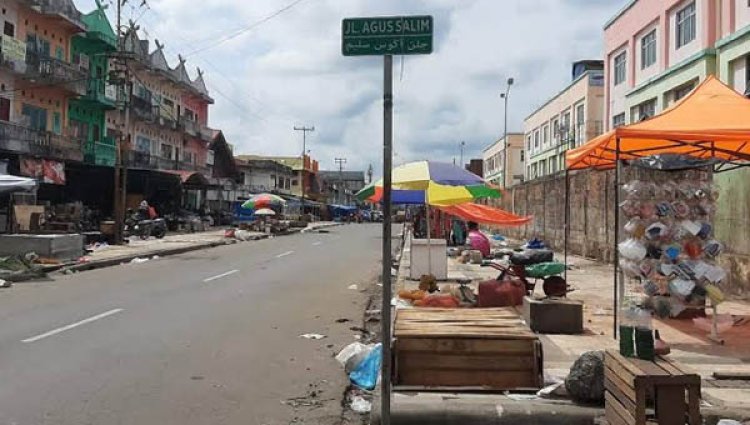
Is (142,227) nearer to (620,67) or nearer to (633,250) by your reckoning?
(620,67)

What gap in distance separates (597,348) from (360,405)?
10.7 feet

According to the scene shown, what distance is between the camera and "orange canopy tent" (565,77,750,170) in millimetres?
8406

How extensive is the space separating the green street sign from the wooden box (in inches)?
122

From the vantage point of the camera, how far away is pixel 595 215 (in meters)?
23.0

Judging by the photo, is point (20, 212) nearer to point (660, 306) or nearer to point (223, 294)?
Result: point (223, 294)

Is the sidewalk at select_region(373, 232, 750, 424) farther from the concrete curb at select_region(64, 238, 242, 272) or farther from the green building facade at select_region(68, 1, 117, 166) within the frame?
the green building facade at select_region(68, 1, 117, 166)

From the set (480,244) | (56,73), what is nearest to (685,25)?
(480,244)

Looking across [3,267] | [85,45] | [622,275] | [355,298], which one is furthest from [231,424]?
[85,45]

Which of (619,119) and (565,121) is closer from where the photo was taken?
(619,119)

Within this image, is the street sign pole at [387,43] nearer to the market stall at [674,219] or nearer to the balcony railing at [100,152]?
the market stall at [674,219]

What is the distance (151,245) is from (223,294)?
1694 centimetres

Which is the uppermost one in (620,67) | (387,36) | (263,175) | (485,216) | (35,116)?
(620,67)

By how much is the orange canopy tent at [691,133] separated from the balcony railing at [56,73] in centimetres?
2922

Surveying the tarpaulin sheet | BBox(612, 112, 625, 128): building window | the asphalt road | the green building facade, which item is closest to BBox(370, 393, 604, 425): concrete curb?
the asphalt road
